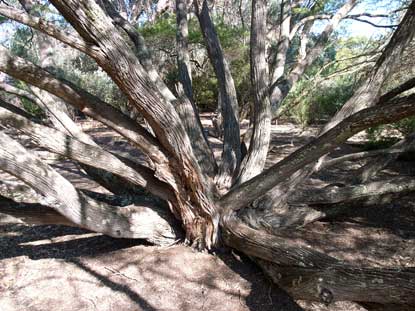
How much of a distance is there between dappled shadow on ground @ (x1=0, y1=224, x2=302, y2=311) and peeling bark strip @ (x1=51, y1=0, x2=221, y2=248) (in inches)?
14.0

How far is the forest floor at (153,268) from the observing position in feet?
8.38

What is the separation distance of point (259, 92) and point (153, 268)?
2.19 meters

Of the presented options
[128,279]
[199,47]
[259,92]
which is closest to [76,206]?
[128,279]

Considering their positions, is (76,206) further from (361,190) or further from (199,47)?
(199,47)

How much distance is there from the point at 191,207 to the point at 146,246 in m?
0.70

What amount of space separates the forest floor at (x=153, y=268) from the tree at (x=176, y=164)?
0.22 m

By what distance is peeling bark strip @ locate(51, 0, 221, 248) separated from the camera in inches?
83.4

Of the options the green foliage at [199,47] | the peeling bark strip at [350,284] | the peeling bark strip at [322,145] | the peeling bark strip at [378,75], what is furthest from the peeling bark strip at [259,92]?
the green foliage at [199,47]

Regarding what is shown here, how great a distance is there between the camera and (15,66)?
226 centimetres

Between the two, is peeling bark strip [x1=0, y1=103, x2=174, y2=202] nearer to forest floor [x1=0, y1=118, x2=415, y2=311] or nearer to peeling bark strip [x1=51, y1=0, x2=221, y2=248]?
peeling bark strip [x1=51, y1=0, x2=221, y2=248]

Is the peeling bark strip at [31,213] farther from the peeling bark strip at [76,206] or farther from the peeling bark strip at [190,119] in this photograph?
the peeling bark strip at [190,119]

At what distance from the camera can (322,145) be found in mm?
2207

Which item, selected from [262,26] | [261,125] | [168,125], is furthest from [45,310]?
[262,26]

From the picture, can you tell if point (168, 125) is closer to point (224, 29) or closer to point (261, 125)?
→ point (261, 125)
